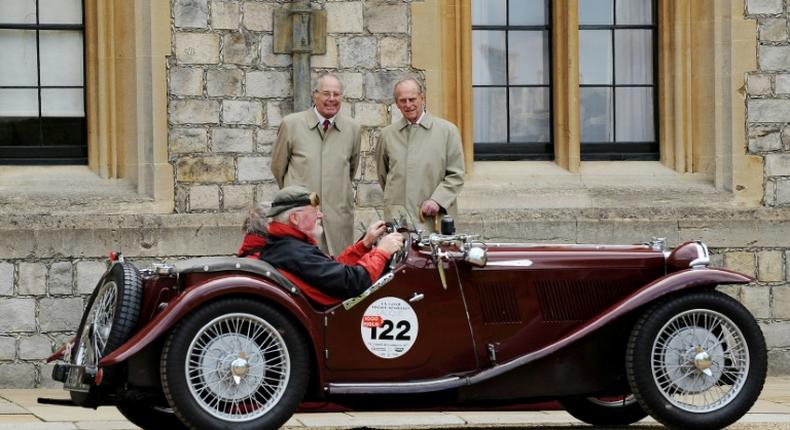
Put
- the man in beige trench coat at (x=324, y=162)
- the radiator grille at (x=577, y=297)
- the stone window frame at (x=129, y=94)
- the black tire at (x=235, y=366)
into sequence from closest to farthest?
the black tire at (x=235, y=366), the radiator grille at (x=577, y=297), the man in beige trench coat at (x=324, y=162), the stone window frame at (x=129, y=94)

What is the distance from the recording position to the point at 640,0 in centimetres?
1257

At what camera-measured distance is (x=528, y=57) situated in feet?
40.7

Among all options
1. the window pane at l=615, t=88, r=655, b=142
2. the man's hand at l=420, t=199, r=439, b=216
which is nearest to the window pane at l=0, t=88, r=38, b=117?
the man's hand at l=420, t=199, r=439, b=216

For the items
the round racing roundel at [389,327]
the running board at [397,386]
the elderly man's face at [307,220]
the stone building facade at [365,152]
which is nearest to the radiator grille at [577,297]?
the running board at [397,386]

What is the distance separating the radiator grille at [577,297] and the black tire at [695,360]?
0.28 meters

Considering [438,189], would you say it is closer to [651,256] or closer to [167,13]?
[651,256]

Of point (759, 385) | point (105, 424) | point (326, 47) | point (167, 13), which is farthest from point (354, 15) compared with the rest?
point (759, 385)

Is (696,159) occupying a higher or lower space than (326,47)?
lower

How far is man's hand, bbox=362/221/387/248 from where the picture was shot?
7.81 m

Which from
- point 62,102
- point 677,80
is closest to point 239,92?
point 62,102

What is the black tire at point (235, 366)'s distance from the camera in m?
7.02

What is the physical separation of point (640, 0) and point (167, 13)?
360cm

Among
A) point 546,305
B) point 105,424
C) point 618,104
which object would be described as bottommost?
point 105,424

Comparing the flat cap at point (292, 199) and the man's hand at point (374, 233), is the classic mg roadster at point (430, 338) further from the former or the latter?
the flat cap at point (292, 199)
